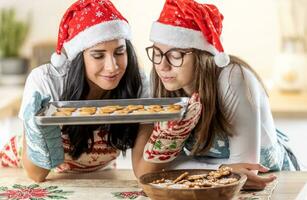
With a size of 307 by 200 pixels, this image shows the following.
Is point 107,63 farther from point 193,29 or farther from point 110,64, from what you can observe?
point 193,29

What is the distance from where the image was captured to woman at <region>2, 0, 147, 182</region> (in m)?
2.39

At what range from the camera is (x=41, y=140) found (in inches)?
89.0

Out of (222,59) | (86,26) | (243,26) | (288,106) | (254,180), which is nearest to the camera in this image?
(254,180)

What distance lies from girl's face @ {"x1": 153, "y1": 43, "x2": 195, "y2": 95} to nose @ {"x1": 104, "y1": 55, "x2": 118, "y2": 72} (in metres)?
0.11

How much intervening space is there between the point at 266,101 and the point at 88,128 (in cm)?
52

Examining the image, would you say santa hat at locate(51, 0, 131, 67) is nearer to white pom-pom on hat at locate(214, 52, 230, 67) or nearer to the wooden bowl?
white pom-pom on hat at locate(214, 52, 230, 67)

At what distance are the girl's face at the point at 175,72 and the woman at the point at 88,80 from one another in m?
0.12

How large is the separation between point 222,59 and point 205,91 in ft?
0.32

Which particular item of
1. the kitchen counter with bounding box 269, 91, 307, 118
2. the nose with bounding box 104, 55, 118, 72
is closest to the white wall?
the kitchen counter with bounding box 269, 91, 307, 118

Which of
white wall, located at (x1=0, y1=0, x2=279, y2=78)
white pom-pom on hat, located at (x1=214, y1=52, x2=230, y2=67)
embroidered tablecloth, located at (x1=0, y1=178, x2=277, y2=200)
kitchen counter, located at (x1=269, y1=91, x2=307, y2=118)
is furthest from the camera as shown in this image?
white wall, located at (x1=0, y1=0, x2=279, y2=78)

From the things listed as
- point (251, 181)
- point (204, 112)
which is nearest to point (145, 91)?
point (204, 112)

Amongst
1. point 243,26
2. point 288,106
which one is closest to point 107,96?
point 288,106

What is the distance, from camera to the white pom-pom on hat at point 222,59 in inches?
91.1

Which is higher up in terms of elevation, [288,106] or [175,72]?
[175,72]
